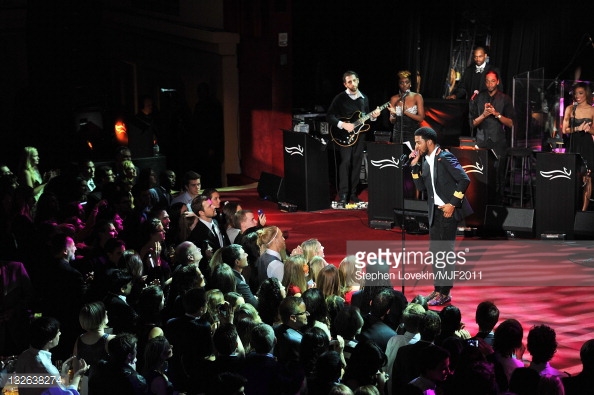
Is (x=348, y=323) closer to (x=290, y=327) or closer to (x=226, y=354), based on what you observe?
(x=290, y=327)

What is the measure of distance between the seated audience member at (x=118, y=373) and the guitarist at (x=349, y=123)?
781cm

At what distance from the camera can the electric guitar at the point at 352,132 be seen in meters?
13.4

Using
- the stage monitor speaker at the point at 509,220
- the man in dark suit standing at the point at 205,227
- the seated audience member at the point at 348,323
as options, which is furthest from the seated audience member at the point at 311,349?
the stage monitor speaker at the point at 509,220

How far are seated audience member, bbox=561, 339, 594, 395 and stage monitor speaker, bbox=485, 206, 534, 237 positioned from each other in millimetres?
6503

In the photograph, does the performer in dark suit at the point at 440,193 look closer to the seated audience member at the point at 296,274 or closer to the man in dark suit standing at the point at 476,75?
the seated audience member at the point at 296,274

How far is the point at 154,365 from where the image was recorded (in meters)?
5.98

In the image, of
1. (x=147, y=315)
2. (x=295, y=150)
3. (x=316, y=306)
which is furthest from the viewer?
(x=295, y=150)

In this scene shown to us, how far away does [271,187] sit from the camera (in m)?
14.5

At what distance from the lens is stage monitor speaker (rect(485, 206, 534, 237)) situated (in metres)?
12.1

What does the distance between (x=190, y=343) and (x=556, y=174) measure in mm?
6834

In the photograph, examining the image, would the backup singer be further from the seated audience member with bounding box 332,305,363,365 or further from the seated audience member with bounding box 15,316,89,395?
the seated audience member with bounding box 15,316,89,395

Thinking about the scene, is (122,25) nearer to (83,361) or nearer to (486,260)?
(486,260)

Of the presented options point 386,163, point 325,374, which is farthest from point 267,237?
point 386,163

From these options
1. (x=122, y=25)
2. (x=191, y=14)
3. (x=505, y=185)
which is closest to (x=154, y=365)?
(x=505, y=185)
